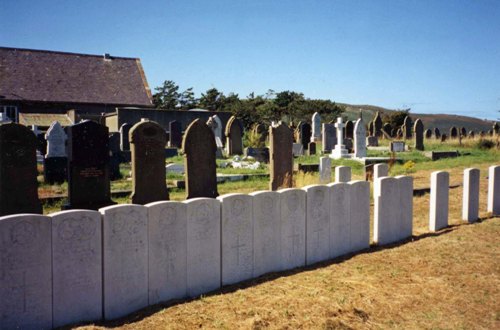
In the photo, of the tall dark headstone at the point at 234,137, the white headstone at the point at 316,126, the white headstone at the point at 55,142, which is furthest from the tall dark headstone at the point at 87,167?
the white headstone at the point at 316,126

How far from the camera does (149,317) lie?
4.21 m

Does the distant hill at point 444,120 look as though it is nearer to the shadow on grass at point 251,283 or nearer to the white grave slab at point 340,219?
the shadow on grass at point 251,283

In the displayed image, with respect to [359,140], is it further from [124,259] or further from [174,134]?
[124,259]

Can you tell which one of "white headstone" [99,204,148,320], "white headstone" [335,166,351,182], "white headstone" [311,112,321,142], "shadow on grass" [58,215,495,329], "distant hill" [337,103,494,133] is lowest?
"shadow on grass" [58,215,495,329]

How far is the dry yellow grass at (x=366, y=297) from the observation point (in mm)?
4109

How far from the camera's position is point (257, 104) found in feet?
177

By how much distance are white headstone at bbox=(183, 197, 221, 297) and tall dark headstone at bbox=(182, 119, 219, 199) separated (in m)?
3.82

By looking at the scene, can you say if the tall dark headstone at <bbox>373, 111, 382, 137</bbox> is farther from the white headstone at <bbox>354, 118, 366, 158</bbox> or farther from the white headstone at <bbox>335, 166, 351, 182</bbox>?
the white headstone at <bbox>335, 166, 351, 182</bbox>

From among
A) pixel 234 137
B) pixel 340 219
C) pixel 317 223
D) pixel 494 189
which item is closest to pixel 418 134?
pixel 234 137

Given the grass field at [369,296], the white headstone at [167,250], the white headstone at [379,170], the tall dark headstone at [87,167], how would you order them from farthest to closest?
the white headstone at [379,170] → the tall dark headstone at [87,167] → the white headstone at [167,250] → the grass field at [369,296]

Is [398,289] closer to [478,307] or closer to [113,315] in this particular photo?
[478,307]

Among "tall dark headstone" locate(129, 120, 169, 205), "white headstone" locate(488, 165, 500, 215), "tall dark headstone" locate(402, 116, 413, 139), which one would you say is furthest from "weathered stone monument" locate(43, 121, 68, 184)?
"tall dark headstone" locate(402, 116, 413, 139)

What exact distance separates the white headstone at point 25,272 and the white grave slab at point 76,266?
2.9 inches

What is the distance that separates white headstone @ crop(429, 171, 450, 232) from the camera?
757 centimetres
